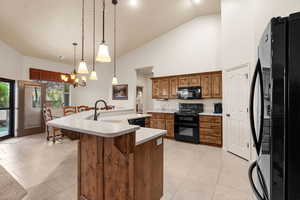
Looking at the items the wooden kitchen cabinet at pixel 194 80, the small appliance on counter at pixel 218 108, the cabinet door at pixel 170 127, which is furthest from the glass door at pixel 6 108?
the small appliance on counter at pixel 218 108

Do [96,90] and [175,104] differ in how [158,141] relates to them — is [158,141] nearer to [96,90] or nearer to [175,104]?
[175,104]

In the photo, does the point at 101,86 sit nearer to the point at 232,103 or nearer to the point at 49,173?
the point at 49,173

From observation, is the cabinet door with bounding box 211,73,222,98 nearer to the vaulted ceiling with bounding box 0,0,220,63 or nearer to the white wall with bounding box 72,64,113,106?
the vaulted ceiling with bounding box 0,0,220,63

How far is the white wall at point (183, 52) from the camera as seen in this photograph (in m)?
4.66

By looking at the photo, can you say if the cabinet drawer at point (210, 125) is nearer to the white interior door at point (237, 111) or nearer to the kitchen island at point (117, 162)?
the white interior door at point (237, 111)

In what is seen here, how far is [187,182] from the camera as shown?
7.59ft

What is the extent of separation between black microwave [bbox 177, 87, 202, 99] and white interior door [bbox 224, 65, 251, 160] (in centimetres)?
98

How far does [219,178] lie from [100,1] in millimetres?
4424

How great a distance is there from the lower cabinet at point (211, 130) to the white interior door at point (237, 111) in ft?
0.96

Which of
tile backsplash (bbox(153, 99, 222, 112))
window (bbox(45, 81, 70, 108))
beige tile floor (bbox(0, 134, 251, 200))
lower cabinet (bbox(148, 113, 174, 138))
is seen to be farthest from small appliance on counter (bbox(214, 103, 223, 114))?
window (bbox(45, 81, 70, 108))

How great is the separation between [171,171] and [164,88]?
3315 mm

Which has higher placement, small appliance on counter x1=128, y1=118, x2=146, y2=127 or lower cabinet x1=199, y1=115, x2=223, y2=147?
small appliance on counter x1=128, y1=118, x2=146, y2=127

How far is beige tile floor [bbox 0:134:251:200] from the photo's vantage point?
2039 millimetres

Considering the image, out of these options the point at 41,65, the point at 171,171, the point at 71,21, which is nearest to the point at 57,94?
the point at 41,65
